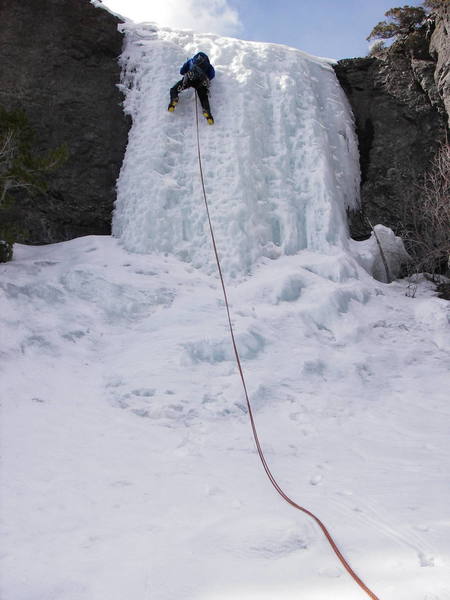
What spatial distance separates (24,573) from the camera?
7.95 feet

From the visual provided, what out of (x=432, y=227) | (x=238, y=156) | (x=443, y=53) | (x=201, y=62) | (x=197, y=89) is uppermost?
(x=443, y=53)

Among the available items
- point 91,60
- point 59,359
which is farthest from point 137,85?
point 59,359

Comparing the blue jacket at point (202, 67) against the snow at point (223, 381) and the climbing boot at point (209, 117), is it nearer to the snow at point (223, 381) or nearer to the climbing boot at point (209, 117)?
the snow at point (223, 381)

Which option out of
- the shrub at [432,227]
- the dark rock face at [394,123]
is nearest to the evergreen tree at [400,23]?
the dark rock face at [394,123]

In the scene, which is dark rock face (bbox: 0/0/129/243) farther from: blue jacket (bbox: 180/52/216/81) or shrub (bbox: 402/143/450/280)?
shrub (bbox: 402/143/450/280)

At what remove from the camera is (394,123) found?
11.2 meters

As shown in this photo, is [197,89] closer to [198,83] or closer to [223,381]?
→ [198,83]

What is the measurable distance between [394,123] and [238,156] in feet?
16.0

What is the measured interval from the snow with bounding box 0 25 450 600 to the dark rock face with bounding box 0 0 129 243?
54 cm

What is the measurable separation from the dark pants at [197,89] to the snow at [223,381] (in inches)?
12.8

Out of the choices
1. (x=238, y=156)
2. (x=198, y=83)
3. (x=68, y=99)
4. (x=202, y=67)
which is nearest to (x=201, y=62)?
(x=202, y=67)

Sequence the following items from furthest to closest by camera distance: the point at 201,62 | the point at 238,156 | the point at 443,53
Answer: the point at 443,53 → the point at 201,62 → the point at 238,156

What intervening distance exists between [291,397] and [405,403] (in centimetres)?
134

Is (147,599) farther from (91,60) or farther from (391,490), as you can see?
(91,60)
